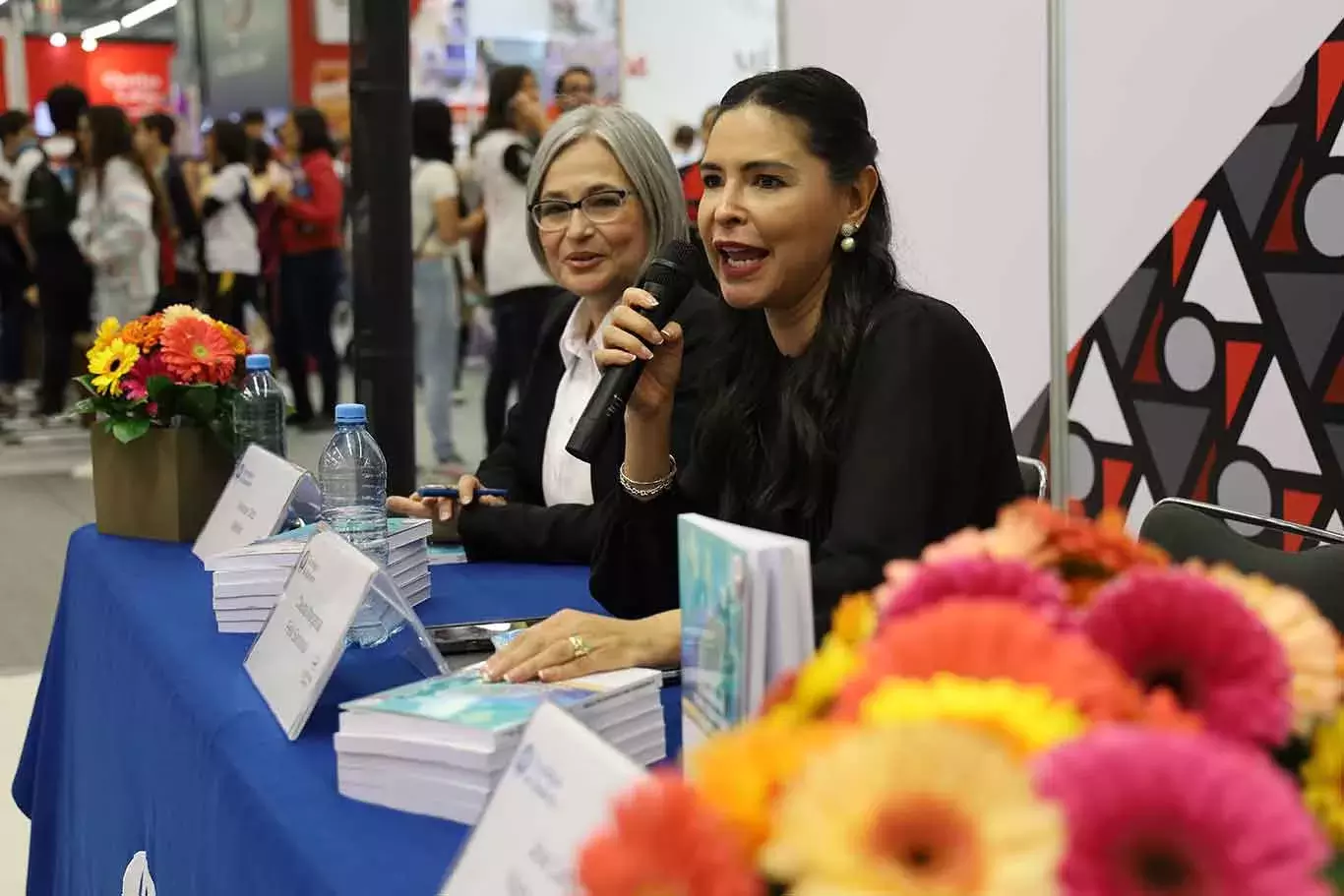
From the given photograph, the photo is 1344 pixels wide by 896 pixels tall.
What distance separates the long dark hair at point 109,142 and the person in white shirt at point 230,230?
380 millimetres

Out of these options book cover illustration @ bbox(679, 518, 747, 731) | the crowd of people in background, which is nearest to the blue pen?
book cover illustration @ bbox(679, 518, 747, 731)

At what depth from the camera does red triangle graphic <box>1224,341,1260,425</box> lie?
2.90 metres

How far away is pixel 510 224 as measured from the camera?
5.67 m

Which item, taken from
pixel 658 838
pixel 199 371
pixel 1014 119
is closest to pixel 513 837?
pixel 658 838

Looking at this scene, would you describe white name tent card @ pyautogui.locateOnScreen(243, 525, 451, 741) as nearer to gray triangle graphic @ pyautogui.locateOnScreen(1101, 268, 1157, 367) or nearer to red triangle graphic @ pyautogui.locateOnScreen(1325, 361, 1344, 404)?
red triangle graphic @ pyautogui.locateOnScreen(1325, 361, 1344, 404)

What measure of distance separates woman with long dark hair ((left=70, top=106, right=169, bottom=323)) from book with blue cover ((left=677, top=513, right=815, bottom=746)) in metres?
6.89

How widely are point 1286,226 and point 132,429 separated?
2090 millimetres

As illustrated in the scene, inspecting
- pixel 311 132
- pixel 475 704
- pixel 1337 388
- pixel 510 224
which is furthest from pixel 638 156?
pixel 311 132

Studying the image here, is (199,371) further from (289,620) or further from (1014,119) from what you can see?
(1014,119)

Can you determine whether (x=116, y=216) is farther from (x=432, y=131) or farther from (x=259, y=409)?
(x=259, y=409)

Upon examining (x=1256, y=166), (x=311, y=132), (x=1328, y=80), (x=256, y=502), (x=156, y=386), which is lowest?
(x=256, y=502)

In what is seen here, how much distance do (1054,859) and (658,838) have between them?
124 millimetres

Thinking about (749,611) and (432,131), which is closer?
(749,611)

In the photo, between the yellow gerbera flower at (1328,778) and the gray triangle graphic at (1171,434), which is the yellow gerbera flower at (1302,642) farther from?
the gray triangle graphic at (1171,434)
